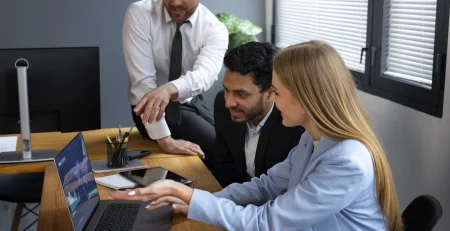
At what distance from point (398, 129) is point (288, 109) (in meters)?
1.42

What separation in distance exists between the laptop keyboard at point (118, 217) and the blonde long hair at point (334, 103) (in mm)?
600

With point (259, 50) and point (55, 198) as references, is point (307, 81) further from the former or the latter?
point (55, 198)

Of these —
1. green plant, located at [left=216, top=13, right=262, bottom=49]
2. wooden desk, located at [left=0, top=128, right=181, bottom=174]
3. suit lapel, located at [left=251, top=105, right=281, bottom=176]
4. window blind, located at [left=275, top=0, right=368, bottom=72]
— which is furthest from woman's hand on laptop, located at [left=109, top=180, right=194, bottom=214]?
green plant, located at [left=216, top=13, right=262, bottom=49]

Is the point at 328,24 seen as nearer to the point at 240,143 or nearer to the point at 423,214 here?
the point at 240,143

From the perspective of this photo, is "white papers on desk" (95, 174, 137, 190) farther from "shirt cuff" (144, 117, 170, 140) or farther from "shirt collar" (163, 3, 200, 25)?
"shirt collar" (163, 3, 200, 25)

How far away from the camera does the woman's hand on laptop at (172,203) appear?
5.42 feet

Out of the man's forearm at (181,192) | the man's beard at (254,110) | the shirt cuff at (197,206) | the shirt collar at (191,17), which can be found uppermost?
the shirt collar at (191,17)

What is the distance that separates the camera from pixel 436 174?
2609 mm

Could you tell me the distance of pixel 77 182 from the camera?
1724 millimetres

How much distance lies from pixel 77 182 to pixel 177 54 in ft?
Answer: 4.76

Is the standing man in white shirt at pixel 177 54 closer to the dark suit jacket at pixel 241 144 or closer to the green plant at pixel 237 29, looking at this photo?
the dark suit jacket at pixel 241 144

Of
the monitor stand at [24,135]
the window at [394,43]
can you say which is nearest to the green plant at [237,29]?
the window at [394,43]

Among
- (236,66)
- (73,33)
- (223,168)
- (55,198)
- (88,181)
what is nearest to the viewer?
(88,181)

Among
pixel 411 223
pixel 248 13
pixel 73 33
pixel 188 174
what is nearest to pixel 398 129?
pixel 188 174
